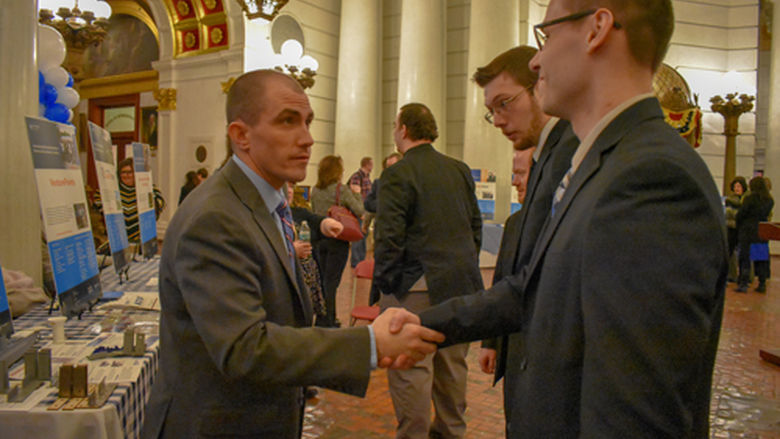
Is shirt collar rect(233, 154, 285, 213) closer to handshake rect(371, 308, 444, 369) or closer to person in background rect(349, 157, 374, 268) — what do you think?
handshake rect(371, 308, 444, 369)

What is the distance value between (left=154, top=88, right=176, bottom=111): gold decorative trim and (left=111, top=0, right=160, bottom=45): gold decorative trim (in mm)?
3762

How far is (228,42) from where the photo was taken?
11.4 m

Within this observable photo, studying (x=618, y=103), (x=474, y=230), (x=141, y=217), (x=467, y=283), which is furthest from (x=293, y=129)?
(x=141, y=217)

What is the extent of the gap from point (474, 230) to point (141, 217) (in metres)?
2.80

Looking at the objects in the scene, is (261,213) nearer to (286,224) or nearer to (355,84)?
(286,224)

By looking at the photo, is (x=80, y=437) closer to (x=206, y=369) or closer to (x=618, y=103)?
(x=206, y=369)

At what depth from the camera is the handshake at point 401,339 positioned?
157 centimetres

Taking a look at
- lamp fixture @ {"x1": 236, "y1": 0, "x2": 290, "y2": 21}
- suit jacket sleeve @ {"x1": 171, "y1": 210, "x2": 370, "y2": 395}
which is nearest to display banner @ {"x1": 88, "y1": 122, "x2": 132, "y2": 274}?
suit jacket sleeve @ {"x1": 171, "y1": 210, "x2": 370, "y2": 395}

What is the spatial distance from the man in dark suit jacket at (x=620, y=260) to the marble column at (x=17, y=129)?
12.4 feet

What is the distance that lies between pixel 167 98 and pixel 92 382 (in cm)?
1200

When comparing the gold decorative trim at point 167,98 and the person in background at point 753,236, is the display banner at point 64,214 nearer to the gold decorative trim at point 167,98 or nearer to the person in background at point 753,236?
the person in background at point 753,236

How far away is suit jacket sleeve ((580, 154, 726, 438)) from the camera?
0.90m

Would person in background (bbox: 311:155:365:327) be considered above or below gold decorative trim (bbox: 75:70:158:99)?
below

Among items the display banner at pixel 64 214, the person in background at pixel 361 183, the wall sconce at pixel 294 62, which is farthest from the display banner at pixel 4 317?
the wall sconce at pixel 294 62
